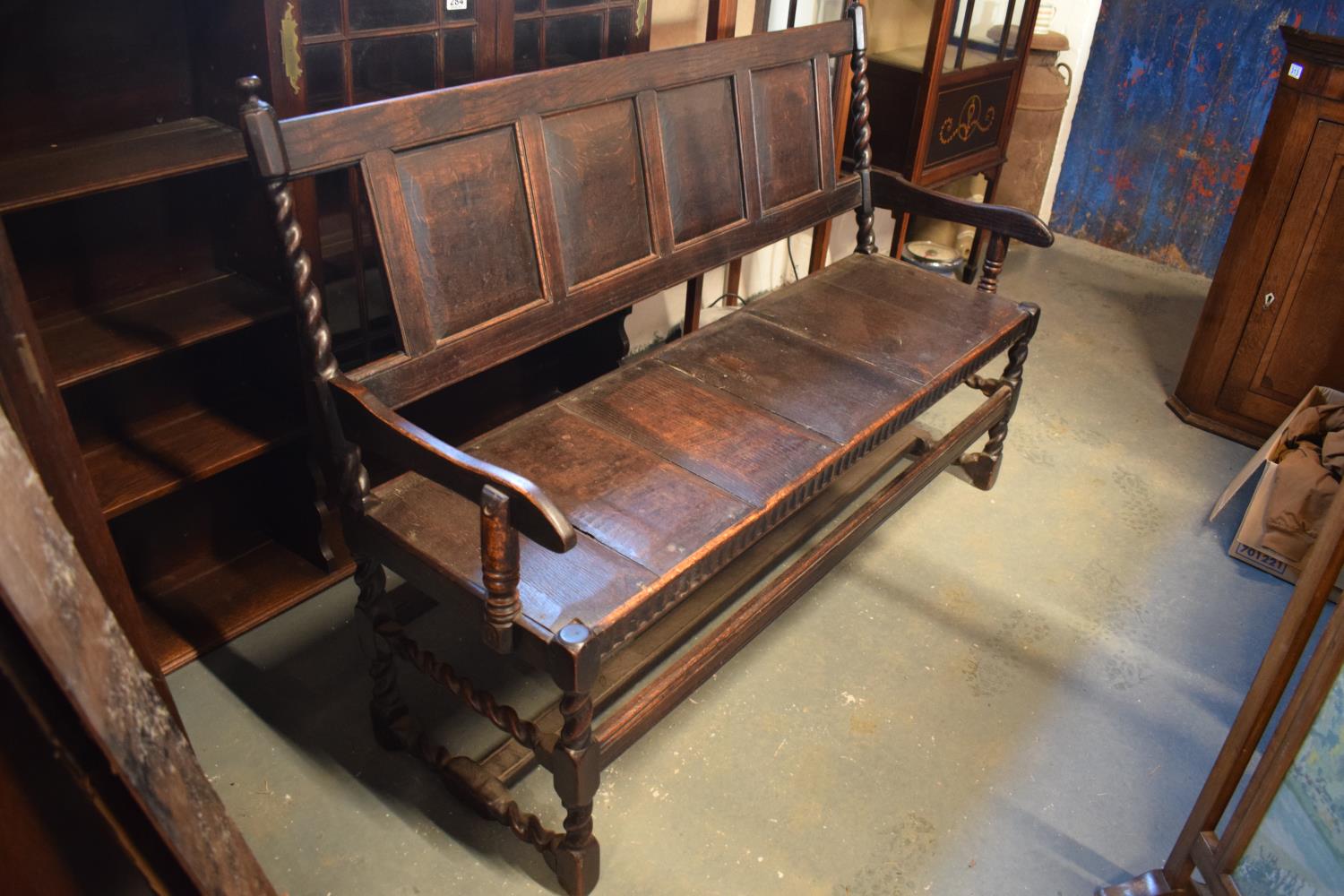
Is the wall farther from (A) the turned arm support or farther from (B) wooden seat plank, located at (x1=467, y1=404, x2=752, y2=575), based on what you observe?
(B) wooden seat plank, located at (x1=467, y1=404, x2=752, y2=575)

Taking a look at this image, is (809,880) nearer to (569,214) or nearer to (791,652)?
(791,652)

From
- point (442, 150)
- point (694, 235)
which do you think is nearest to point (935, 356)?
point (694, 235)

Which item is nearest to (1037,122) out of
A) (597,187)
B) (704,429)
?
(597,187)

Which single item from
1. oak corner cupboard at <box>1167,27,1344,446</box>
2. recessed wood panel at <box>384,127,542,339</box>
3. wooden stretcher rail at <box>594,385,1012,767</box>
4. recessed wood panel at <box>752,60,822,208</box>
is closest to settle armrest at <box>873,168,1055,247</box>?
recessed wood panel at <box>752,60,822,208</box>

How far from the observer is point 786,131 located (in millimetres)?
2758

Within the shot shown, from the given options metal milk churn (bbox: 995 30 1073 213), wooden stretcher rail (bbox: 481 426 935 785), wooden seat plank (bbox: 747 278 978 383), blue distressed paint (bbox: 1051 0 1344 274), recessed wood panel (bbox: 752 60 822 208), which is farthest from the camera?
metal milk churn (bbox: 995 30 1073 213)

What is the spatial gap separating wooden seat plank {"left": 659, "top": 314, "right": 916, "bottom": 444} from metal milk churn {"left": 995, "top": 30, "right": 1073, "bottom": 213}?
2.48 metres

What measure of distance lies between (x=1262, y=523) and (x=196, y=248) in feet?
9.23

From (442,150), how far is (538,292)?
36cm

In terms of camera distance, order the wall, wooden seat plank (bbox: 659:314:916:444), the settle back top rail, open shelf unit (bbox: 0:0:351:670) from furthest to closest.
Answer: the wall → wooden seat plank (bbox: 659:314:916:444) → open shelf unit (bbox: 0:0:351:670) → the settle back top rail

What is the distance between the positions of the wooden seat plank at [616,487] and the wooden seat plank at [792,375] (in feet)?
1.18

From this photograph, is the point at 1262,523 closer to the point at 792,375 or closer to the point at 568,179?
the point at 792,375

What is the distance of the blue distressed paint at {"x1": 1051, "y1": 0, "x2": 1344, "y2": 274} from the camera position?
4355 millimetres

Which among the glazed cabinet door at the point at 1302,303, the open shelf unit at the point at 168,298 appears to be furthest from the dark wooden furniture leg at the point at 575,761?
the glazed cabinet door at the point at 1302,303
